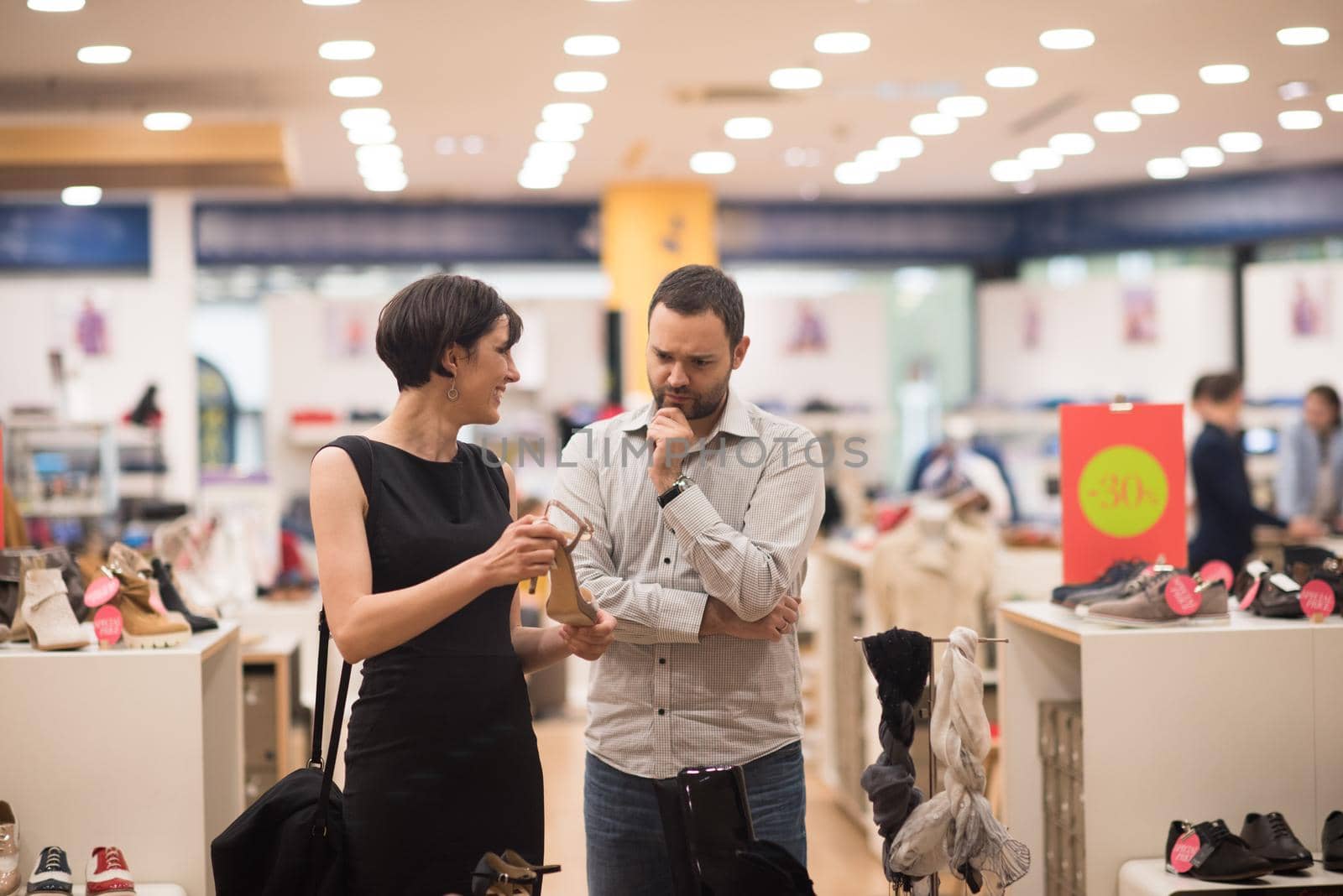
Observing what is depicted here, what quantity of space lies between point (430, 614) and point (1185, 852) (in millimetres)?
1650

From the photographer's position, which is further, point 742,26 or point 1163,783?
point 742,26

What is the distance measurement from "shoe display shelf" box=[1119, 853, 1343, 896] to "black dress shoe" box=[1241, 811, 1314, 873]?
0.02m

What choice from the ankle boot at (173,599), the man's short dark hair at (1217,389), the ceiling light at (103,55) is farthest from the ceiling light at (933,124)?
the ankle boot at (173,599)

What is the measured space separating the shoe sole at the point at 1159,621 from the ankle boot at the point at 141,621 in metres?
1.92

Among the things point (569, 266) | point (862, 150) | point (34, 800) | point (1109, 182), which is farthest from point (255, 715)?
point (1109, 182)

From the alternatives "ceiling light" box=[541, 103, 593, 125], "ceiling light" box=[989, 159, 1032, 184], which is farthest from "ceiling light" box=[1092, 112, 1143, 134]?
"ceiling light" box=[541, 103, 593, 125]

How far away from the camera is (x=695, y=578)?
2111mm

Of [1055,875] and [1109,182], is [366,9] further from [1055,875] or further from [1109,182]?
[1109,182]

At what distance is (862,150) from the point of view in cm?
873

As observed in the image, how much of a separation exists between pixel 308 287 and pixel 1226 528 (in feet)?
25.3

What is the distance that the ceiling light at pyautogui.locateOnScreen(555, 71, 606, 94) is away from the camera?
21.8 feet

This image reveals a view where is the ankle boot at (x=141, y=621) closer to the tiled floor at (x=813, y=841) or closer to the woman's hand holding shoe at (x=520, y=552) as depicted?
the woman's hand holding shoe at (x=520, y=552)

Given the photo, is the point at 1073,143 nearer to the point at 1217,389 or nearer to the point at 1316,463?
the point at 1316,463

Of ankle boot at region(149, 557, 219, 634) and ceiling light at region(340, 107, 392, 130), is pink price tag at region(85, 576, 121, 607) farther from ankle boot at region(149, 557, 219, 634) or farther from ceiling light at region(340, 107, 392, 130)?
ceiling light at region(340, 107, 392, 130)
